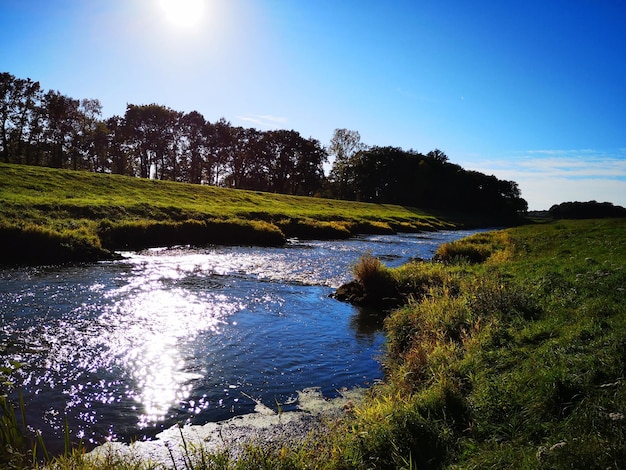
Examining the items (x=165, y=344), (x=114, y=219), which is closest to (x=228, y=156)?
(x=114, y=219)

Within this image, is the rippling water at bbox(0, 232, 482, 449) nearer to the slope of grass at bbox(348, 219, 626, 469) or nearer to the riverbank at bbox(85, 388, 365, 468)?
the riverbank at bbox(85, 388, 365, 468)

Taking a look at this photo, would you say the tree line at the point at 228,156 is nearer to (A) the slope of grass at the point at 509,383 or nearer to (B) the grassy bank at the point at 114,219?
(B) the grassy bank at the point at 114,219

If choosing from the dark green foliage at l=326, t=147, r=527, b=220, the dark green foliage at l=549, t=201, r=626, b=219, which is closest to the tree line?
the dark green foliage at l=326, t=147, r=527, b=220

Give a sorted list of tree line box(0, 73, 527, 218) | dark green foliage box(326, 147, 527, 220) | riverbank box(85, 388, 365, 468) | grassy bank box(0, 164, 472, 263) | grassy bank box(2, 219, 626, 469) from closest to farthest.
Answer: grassy bank box(2, 219, 626, 469) → riverbank box(85, 388, 365, 468) → grassy bank box(0, 164, 472, 263) → tree line box(0, 73, 527, 218) → dark green foliage box(326, 147, 527, 220)

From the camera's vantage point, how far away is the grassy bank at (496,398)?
5102 mm

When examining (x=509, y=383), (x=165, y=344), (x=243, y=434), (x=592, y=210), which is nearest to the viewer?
(x=509, y=383)

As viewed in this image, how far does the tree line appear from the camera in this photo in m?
80.1

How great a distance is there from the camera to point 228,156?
109m

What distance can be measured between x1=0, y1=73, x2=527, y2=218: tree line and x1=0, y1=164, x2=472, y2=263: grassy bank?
40.2 metres

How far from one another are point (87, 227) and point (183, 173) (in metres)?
94.8

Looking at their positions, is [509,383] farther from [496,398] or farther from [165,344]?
[165,344]

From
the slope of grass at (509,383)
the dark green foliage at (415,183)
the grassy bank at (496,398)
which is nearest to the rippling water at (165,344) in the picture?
the grassy bank at (496,398)

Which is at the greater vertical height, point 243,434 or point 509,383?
point 509,383

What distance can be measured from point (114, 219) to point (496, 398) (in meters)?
31.7
